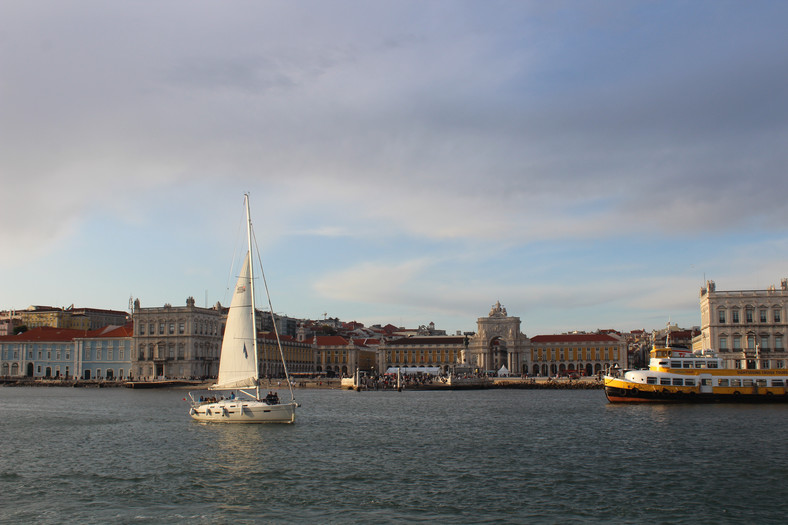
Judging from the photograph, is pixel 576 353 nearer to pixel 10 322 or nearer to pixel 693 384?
pixel 693 384

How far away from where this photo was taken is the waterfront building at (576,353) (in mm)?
146375

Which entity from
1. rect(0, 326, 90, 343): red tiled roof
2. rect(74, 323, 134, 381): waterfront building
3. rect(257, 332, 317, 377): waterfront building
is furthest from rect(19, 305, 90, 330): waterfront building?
rect(257, 332, 317, 377): waterfront building

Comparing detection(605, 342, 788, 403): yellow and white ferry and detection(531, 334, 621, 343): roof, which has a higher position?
detection(531, 334, 621, 343): roof

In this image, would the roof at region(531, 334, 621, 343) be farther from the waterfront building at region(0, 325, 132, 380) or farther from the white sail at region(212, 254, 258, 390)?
the white sail at region(212, 254, 258, 390)

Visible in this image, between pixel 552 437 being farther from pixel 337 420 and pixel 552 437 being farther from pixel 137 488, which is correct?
pixel 137 488

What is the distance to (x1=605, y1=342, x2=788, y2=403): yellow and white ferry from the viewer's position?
2440 inches

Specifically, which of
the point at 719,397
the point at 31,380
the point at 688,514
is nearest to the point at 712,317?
the point at 719,397

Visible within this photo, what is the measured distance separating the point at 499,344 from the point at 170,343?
6598 cm

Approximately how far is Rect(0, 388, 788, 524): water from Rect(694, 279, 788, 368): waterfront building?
2038 inches

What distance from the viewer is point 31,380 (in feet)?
395

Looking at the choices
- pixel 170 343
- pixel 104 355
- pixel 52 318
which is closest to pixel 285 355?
pixel 170 343

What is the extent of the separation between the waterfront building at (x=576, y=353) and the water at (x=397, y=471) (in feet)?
338

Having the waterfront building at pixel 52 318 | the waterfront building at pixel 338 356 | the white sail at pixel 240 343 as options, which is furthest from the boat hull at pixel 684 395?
the waterfront building at pixel 52 318

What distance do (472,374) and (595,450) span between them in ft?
282
